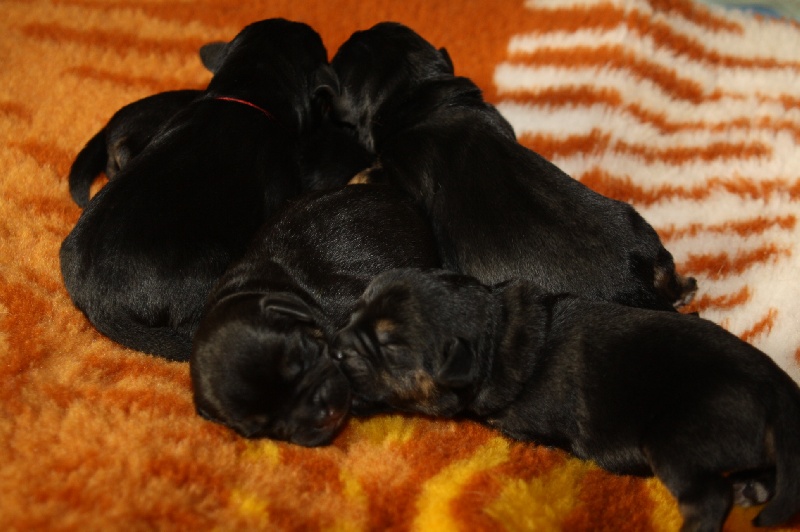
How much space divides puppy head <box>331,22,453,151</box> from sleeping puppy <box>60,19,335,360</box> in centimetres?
33

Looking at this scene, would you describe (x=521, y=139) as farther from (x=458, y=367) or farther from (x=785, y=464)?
(x=785, y=464)

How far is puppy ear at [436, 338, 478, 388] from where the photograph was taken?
234cm

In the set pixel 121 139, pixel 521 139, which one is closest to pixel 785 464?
pixel 521 139

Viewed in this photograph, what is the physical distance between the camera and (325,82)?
11.3ft

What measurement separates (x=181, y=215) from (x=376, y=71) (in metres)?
1.19

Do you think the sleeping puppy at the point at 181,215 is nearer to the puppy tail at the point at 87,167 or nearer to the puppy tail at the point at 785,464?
the puppy tail at the point at 87,167

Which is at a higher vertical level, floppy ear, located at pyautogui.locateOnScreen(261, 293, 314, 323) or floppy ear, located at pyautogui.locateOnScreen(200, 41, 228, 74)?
floppy ear, located at pyautogui.locateOnScreen(200, 41, 228, 74)

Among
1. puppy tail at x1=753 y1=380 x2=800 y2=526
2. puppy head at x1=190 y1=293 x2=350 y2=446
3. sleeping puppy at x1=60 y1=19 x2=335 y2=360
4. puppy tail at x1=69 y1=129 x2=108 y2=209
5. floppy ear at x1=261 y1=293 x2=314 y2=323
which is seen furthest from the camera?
puppy tail at x1=69 y1=129 x2=108 y2=209

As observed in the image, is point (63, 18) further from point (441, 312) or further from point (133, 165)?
point (441, 312)

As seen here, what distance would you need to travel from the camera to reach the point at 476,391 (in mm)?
2570

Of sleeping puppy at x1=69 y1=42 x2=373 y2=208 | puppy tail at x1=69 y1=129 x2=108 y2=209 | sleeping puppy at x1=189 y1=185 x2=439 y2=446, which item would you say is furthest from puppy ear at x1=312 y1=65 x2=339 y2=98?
puppy tail at x1=69 y1=129 x2=108 y2=209

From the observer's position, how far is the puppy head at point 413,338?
2.45m

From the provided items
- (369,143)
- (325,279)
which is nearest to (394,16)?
(369,143)

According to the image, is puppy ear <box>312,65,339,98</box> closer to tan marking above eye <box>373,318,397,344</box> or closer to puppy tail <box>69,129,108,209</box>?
puppy tail <box>69,129,108,209</box>
